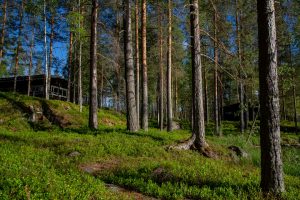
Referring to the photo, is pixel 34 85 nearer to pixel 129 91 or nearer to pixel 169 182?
pixel 129 91

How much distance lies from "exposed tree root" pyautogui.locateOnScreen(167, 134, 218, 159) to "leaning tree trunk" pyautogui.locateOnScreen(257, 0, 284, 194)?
546 centimetres

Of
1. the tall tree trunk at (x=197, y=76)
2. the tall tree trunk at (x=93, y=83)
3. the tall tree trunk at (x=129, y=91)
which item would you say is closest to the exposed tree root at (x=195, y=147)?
the tall tree trunk at (x=197, y=76)

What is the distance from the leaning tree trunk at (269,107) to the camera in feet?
24.2

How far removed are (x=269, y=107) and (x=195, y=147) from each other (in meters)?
6.24

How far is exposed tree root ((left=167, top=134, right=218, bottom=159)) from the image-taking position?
13.0 metres

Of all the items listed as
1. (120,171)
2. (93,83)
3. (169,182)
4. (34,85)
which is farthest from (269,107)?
(34,85)

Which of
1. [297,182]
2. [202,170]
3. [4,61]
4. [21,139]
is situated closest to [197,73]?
[202,170]

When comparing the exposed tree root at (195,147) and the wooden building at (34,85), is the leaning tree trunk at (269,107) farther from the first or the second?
the wooden building at (34,85)

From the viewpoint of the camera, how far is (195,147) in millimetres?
13359

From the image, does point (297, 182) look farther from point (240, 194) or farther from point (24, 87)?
point (24, 87)

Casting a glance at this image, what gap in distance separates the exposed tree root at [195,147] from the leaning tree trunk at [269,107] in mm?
5461

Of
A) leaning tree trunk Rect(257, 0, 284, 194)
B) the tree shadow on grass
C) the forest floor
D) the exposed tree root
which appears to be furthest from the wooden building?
leaning tree trunk Rect(257, 0, 284, 194)

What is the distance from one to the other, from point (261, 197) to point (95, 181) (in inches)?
146

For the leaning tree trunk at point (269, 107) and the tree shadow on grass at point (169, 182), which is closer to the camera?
the leaning tree trunk at point (269, 107)
